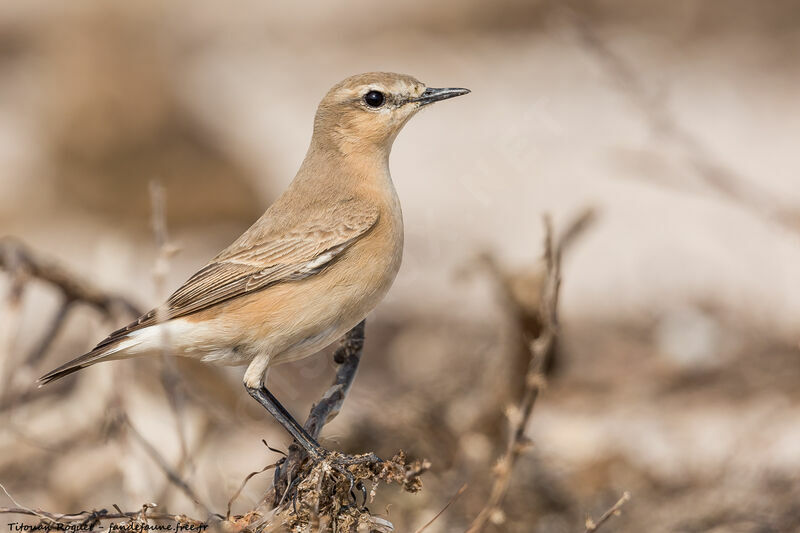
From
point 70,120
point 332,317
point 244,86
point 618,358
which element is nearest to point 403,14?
point 244,86

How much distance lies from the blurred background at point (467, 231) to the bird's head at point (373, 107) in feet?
3.92

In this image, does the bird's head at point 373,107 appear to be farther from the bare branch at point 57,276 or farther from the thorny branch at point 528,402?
the bare branch at point 57,276

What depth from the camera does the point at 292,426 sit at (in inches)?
174

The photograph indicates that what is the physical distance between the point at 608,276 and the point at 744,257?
1464 mm

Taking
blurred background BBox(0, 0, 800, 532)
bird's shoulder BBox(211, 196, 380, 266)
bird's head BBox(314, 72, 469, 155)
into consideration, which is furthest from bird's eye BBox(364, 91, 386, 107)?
blurred background BBox(0, 0, 800, 532)

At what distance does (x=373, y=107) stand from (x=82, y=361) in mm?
2055

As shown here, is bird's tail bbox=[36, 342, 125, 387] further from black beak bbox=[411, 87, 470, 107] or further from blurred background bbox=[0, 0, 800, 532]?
black beak bbox=[411, 87, 470, 107]

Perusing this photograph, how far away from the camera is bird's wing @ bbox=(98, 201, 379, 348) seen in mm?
4949

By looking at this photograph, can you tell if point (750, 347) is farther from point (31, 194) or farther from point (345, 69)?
point (31, 194)

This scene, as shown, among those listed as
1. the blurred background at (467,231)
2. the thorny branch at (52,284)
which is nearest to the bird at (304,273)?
the blurred background at (467,231)

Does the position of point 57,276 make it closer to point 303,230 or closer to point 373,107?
point 303,230

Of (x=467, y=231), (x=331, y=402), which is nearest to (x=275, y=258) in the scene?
(x=331, y=402)

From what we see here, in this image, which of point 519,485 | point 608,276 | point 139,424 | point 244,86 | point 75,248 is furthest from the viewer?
point 244,86

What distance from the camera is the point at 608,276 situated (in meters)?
11.0
